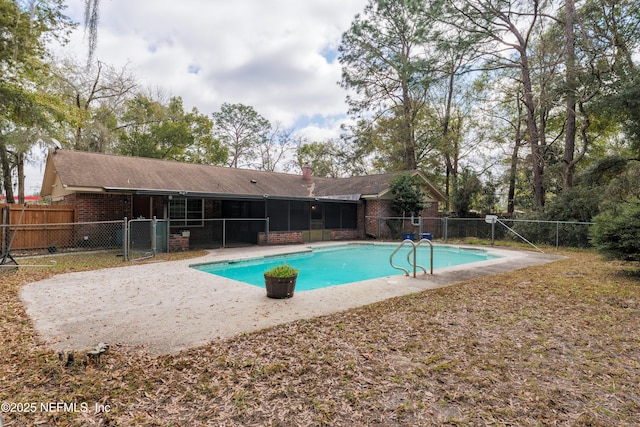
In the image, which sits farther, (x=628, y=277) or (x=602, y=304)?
(x=628, y=277)

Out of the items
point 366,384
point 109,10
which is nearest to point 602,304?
point 366,384

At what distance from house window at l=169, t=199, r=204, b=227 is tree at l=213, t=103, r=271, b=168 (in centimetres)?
1632

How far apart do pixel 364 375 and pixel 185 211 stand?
12.8 m

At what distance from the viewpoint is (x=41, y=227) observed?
10.6 meters

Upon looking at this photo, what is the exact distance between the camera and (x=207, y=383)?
109 inches

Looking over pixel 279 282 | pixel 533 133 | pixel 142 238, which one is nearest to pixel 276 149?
pixel 533 133

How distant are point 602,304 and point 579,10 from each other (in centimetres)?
1501

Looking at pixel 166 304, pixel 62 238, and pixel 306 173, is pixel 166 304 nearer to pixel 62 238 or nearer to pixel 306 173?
pixel 62 238

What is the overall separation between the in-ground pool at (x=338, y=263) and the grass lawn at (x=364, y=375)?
14.3ft

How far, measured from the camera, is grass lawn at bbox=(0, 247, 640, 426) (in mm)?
2369

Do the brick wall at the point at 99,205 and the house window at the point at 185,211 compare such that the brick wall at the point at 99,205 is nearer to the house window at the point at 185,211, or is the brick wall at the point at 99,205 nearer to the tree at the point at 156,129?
the house window at the point at 185,211

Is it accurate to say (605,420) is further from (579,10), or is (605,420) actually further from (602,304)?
(579,10)

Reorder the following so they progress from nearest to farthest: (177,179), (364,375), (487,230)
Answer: (364,375)
(177,179)
(487,230)

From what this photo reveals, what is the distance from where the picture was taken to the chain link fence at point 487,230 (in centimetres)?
1327
